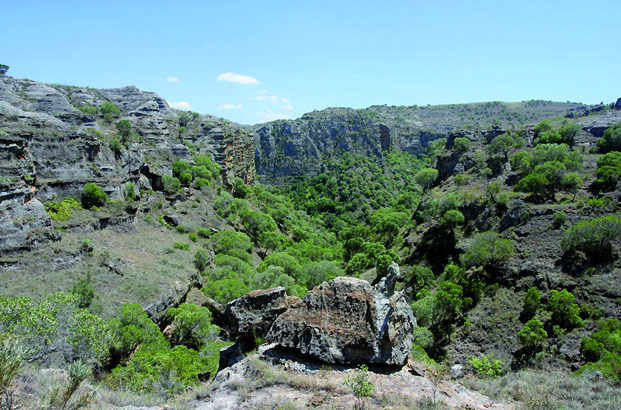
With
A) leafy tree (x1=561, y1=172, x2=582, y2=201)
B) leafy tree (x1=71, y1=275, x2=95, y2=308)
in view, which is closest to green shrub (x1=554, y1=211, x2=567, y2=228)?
leafy tree (x1=561, y1=172, x2=582, y2=201)

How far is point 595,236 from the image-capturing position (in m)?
31.0

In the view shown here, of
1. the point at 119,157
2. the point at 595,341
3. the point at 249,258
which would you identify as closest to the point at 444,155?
Result: the point at 249,258

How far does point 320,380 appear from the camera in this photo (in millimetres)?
10102

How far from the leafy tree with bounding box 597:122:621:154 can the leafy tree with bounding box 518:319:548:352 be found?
4356 centimetres

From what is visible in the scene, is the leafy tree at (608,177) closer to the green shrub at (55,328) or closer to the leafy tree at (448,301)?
the leafy tree at (448,301)

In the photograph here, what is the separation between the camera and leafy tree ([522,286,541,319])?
29047 mm

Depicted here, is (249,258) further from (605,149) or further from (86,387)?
(605,149)

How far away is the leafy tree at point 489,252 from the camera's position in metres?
34.4

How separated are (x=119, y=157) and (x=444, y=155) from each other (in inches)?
2242

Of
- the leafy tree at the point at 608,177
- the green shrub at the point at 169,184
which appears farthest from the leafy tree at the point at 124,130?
the leafy tree at the point at 608,177

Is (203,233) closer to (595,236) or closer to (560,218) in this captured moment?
(560,218)

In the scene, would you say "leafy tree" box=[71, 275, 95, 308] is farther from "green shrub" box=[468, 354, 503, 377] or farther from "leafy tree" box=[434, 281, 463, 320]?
"leafy tree" box=[434, 281, 463, 320]

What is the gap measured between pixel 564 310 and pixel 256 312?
→ 85.2 ft

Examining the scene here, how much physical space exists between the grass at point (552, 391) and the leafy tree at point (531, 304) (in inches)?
823
